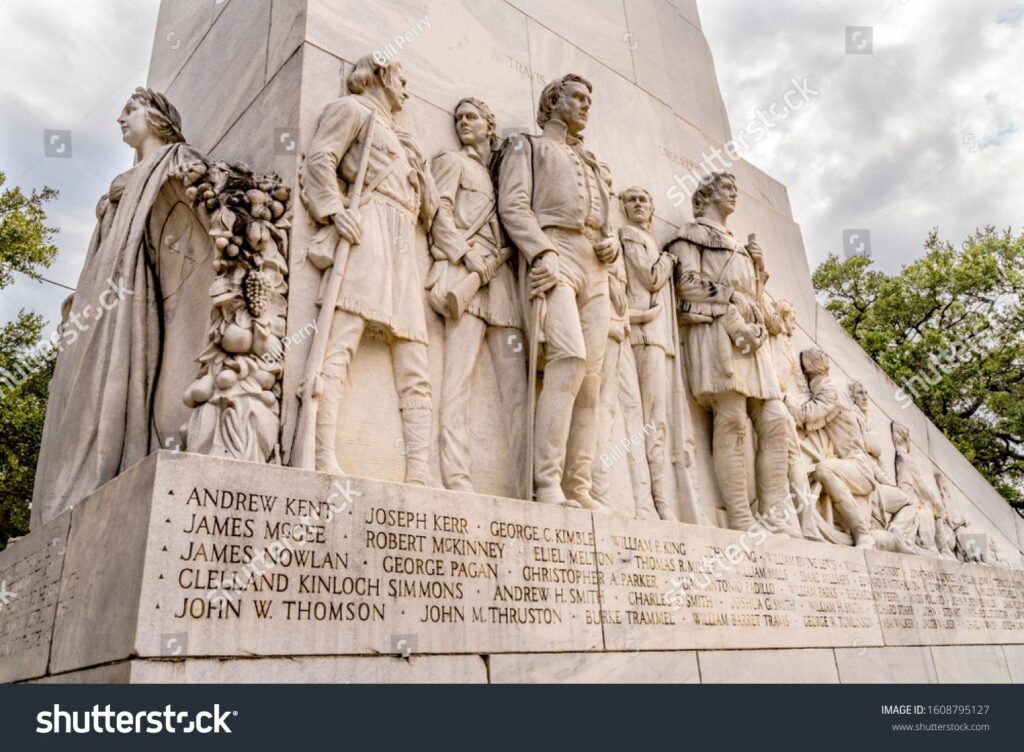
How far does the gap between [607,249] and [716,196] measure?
3022 mm

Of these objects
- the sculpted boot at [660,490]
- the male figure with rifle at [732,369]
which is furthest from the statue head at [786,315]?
the sculpted boot at [660,490]

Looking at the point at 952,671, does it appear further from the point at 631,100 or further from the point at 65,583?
the point at 65,583

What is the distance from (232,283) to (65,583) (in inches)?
88.8

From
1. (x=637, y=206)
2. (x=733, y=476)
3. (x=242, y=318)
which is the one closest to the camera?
(x=242, y=318)

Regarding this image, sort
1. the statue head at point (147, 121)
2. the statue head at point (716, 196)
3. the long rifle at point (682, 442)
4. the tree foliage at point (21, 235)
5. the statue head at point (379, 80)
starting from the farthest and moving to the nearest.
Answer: the tree foliage at point (21, 235) → the statue head at point (716, 196) → the long rifle at point (682, 442) → the statue head at point (147, 121) → the statue head at point (379, 80)

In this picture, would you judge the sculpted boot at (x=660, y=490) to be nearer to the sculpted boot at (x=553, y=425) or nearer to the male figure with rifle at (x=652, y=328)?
the male figure with rifle at (x=652, y=328)

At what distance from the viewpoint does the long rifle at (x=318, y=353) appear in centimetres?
559

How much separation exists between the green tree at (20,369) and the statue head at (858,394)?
51.0ft

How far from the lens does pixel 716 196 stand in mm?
10180

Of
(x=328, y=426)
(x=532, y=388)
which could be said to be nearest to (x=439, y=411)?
(x=532, y=388)

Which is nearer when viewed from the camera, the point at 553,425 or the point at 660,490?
the point at 553,425

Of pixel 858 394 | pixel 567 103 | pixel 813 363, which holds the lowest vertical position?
pixel 858 394

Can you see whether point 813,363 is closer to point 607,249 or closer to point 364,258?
point 607,249

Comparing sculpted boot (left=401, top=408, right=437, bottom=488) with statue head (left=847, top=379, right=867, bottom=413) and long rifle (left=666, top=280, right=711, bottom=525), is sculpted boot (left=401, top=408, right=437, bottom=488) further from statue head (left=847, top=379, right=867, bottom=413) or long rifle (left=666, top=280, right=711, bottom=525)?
statue head (left=847, top=379, right=867, bottom=413)
